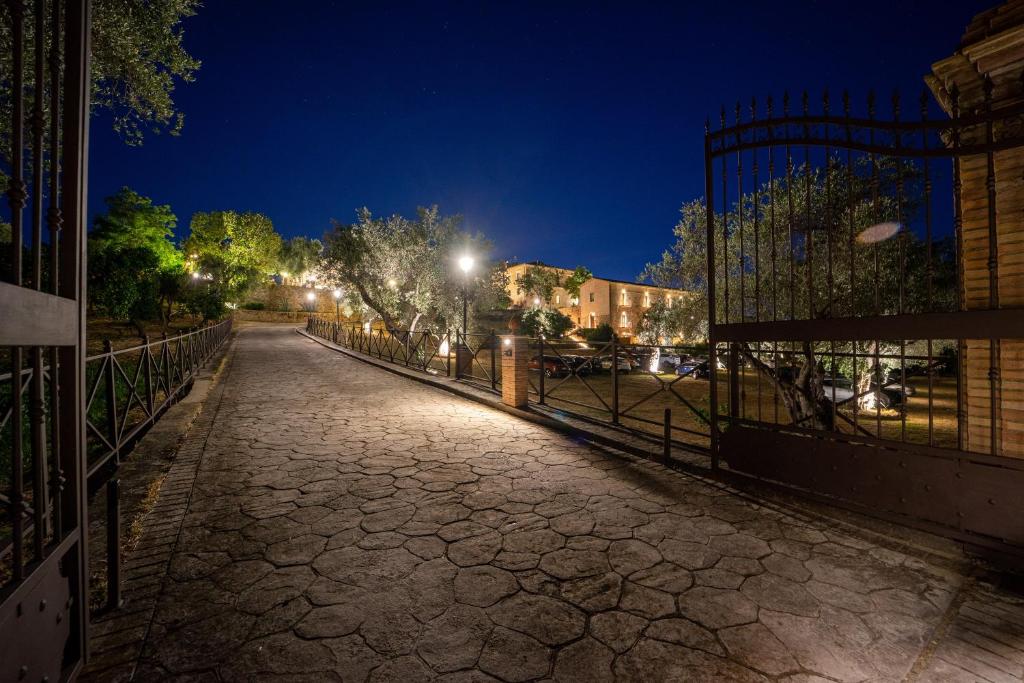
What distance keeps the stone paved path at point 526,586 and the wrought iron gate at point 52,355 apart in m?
0.58

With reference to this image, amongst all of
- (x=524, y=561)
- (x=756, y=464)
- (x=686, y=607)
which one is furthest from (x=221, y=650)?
(x=756, y=464)

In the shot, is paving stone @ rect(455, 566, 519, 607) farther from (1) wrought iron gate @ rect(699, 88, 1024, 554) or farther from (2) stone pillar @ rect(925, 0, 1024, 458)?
(2) stone pillar @ rect(925, 0, 1024, 458)

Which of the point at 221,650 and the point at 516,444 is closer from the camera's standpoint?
the point at 221,650

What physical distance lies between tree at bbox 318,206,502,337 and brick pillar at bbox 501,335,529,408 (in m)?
13.5

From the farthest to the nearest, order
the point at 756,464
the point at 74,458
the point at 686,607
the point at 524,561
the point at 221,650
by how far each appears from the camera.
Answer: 1. the point at 756,464
2. the point at 524,561
3. the point at 686,607
4. the point at 221,650
5. the point at 74,458

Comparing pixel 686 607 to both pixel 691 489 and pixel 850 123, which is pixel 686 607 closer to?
pixel 691 489

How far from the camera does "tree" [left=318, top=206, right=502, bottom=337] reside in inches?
862

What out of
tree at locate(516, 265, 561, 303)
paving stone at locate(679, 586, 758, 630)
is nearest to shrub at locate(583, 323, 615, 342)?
tree at locate(516, 265, 561, 303)

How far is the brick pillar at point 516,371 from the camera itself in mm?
8133

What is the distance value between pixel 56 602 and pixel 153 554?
1380 millimetres

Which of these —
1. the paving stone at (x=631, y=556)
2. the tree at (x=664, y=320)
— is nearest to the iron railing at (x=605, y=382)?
the tree at (x=664, y=320)

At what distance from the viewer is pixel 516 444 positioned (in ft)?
19.7

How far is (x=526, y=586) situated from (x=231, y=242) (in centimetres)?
5563

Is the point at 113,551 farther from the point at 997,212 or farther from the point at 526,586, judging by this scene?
the point at 997,212
